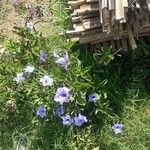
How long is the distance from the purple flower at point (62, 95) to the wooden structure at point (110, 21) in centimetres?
61

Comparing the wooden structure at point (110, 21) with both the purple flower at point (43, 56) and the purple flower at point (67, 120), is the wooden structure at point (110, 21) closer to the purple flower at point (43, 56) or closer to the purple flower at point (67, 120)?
the purple flower at point (43, 56)

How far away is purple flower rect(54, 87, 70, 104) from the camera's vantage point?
372 cm

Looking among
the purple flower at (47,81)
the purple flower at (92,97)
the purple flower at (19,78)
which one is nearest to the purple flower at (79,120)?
the purple flower at (92,97)

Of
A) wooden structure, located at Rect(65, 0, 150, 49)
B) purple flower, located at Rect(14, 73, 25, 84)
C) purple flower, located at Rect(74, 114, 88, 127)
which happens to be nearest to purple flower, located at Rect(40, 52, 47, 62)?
purple flower, located at Rect(14, 73, 25, 84)

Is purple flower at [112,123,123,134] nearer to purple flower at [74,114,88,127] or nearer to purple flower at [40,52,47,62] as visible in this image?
purple flower at [74,114,88,127]

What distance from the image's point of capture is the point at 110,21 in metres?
3.71

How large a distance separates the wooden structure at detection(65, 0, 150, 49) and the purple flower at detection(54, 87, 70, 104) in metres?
0.61

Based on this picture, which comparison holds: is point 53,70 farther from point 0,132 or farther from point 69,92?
point 0,132

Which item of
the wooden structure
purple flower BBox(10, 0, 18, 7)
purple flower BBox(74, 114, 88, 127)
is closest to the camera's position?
the wooden structure

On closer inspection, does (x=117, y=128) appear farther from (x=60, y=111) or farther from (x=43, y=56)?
(x=43, y=56)

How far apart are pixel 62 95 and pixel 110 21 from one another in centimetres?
75

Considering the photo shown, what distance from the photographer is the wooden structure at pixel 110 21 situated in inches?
142

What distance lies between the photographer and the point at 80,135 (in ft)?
13.3

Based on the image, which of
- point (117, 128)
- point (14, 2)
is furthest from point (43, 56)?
point (14, 2)
